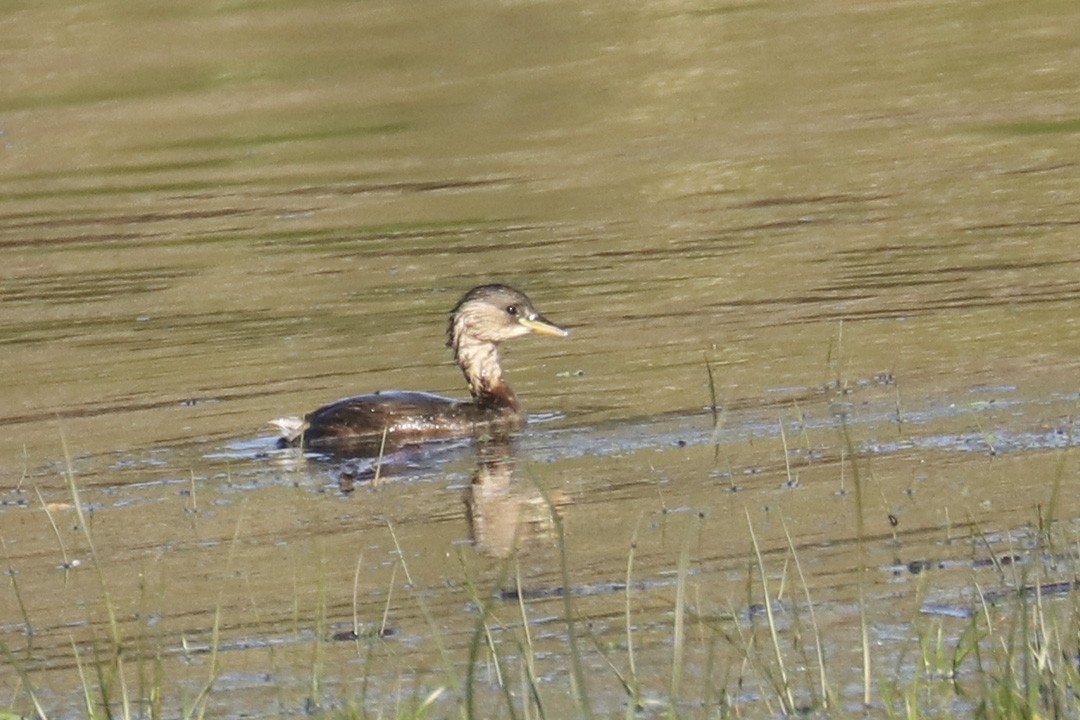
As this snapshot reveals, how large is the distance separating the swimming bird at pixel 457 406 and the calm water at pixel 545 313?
0.52ft

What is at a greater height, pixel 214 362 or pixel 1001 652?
pixel 1001 652

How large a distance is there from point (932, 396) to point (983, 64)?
10.2 meters

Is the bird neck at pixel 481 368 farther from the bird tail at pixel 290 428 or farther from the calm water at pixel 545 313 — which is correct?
the bird tail at pixel 290 428

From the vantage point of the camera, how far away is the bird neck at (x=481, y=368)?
35.6ft

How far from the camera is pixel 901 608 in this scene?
6.68 m

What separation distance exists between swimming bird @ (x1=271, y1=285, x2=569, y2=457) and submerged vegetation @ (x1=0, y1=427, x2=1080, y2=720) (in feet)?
7.71

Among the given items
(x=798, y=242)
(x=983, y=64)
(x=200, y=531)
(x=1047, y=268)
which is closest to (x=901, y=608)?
(x=200, y=531)

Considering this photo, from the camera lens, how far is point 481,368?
36.3 feet

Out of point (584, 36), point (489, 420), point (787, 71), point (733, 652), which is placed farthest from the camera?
point (584, 36)

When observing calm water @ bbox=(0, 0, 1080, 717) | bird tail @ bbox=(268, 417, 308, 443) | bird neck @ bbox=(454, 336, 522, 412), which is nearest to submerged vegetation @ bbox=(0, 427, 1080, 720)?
calm water @ bbox=(0, 0, 1080, 717)

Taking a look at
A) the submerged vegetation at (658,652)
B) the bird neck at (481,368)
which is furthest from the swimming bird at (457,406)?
the submerged vegetation at (658,652)

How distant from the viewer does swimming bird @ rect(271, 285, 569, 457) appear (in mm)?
10031

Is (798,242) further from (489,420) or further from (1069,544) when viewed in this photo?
(1069,544)

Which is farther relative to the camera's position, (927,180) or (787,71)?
(787,71)
